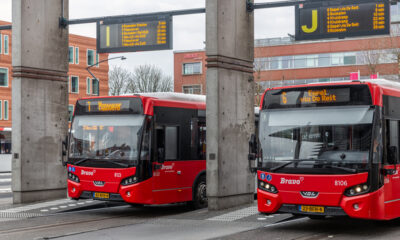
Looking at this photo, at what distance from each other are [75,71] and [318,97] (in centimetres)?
5714

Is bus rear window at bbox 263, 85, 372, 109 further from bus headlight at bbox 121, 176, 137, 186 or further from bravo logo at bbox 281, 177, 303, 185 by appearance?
bus headlight at bbox 121, 176, 137, 186

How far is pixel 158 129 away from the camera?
50.0 feet

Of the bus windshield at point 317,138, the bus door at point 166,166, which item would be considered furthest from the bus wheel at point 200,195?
the bus windshield at point 317,138

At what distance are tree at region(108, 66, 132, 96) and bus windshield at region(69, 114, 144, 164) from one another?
182 ft

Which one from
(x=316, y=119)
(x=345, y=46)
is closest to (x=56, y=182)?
(x=316, y=119)

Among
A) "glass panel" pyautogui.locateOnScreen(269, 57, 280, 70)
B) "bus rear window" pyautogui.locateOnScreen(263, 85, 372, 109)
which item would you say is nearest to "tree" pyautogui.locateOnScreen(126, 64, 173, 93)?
"glass panel" pyautogui.locateOnScreen(269, 57, 280, 70)

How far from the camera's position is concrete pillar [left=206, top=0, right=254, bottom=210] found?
15344mm

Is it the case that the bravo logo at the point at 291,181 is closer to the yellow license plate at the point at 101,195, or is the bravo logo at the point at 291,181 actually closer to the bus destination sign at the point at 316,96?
the bus destination sign at the point at 316,96

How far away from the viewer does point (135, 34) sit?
57.8 ft

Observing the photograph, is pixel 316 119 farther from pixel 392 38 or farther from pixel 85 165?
pixel 392 38

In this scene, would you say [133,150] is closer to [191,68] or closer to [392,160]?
[392,160]

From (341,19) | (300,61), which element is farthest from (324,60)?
(341,19)

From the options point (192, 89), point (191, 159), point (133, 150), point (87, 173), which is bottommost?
point (87, 173)

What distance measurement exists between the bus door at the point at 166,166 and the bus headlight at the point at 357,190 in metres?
5.34
